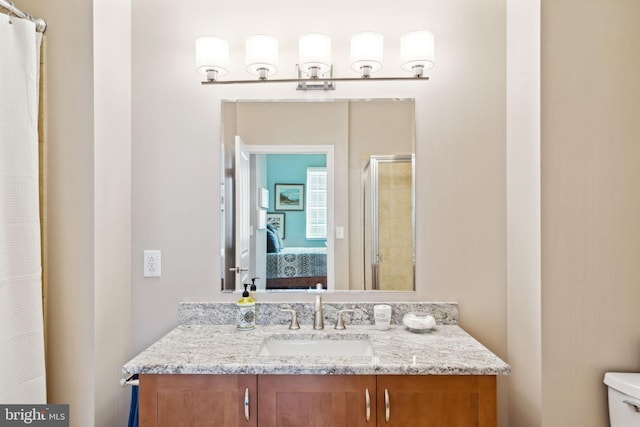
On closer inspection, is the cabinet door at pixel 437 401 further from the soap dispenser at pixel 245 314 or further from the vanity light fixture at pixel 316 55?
the vanity light fixture at pixel 316 55

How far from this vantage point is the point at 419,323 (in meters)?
Answer: 1.60

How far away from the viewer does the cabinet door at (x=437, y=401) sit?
1.25 m

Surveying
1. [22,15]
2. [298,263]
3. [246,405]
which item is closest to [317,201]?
[298,263]

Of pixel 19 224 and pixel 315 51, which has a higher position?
pixel 315 51

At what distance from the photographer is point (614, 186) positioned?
1454 millimetres

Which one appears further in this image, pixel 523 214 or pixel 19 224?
pixel 523 214

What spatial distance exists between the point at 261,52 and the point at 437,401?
1558 mm

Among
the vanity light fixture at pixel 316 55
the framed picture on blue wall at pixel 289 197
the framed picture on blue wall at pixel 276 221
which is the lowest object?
the framed picture on blue wall at pixel 276 221

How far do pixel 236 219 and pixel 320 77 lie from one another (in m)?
0.78

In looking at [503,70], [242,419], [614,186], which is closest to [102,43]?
[242,419]

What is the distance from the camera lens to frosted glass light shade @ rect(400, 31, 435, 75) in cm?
165

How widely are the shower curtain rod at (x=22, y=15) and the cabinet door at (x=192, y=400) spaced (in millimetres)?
1402

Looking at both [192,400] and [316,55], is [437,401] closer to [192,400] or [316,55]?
[192,400]

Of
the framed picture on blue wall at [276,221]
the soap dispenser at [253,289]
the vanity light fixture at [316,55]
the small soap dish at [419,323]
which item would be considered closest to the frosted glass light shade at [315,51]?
the vanity light fixture at [316,55]
